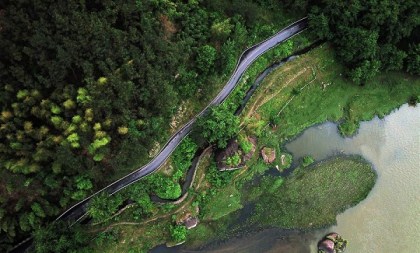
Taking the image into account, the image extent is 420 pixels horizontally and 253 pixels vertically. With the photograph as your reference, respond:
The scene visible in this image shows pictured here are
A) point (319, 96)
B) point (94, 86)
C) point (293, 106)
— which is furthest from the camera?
point (319, 96)

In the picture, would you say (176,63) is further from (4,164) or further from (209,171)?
(4,164)

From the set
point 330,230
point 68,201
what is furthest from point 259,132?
point 68,201

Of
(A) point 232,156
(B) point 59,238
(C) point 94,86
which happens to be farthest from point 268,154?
(B) point 59,238

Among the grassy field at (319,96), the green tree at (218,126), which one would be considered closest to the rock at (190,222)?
the green tree at (218,126)

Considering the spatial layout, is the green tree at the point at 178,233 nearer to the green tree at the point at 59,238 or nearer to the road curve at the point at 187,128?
the road curve at the point at 187,128

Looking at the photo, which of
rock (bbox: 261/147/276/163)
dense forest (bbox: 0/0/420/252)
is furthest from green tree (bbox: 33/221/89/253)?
rock (bbox: 261/147/276/163)

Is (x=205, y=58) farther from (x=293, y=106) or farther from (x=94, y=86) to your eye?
(x=293, y=106)
